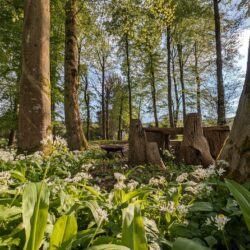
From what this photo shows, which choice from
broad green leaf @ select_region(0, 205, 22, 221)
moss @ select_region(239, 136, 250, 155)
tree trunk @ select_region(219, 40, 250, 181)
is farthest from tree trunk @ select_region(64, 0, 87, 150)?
broad green leaf @ select_region(0, 205, 22, 221)

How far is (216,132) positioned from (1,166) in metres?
5.83

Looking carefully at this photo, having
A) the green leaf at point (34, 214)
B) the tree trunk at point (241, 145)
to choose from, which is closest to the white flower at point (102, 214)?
the green leaf at point (34, 214)

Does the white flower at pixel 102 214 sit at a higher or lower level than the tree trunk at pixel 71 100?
lower

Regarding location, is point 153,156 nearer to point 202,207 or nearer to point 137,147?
point 137,147

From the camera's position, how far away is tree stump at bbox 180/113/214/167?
6755 millimetres

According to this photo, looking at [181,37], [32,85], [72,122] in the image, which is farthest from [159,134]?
[181,37]

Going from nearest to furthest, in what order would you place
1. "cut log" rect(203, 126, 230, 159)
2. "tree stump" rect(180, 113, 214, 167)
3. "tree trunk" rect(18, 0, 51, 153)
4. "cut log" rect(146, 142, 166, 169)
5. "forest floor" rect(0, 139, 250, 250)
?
1. "forest floor" rect(0, 139, 250, 250)
2. "tree trunk" rect(18, 0, 51, 153)
3. "cut log" rect(146, 142, 166, 169)
4. "tree stump" rect(180, 113, 214, 167)
5. "cut log" rect(203, 126, 230, 159)

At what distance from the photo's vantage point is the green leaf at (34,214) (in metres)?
1.35

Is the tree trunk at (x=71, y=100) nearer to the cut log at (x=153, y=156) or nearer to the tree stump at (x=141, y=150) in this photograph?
the tree stump at (x=141, y=150)

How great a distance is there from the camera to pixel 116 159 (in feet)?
25.2

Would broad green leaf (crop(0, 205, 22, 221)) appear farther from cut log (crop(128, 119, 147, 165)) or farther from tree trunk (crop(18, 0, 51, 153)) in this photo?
cut log (crop(128, 119, 147, 165))

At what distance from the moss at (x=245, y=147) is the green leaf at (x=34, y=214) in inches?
84.5

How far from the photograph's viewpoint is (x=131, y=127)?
22.3 feet

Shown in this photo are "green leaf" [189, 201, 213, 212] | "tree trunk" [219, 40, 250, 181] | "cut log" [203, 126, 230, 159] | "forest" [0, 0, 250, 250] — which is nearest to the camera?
"forest" [0, 0, 250, 250]
